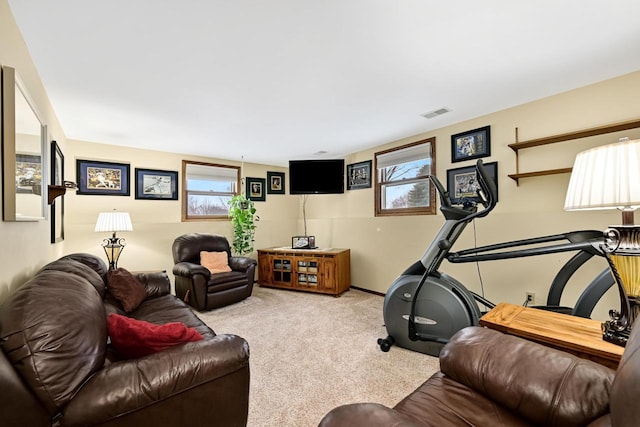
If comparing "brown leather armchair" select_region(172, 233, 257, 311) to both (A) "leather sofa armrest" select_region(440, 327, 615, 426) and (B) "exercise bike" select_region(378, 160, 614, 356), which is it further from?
(A) "leather sofa armrest" select_region(440, 327, 615, 426)

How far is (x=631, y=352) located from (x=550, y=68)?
2239 millimetres

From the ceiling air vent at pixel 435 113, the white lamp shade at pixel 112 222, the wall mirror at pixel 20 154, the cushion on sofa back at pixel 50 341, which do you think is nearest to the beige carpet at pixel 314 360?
the cushion on sofa back at pixel 50 341

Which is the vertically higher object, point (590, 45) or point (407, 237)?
point (590, 45)

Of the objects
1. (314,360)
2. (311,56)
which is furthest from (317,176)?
(314,360)

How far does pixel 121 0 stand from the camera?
1446 millimetres

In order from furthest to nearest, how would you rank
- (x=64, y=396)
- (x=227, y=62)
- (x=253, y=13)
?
(x=227, y=62)
(x=253, y=13)
(x=64, y=396)

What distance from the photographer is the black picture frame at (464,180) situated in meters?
3.10

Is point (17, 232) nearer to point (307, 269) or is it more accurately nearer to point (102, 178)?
point (102, 178)

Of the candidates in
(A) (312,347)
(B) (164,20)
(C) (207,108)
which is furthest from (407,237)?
(B) (164,20)

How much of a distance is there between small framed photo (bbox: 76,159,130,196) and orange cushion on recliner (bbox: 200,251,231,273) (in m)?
1.54

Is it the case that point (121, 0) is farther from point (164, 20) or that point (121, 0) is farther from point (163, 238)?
point (163, 238)

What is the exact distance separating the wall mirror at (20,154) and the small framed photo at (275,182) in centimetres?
380

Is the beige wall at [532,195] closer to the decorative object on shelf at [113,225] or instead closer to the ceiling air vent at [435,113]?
the ceiling air vent at [435,113]

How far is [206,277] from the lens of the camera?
3.59 meters
